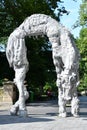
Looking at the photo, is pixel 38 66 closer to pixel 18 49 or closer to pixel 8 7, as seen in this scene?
pixel 8 7

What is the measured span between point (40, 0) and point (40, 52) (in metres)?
7.55

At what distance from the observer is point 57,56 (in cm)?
1794

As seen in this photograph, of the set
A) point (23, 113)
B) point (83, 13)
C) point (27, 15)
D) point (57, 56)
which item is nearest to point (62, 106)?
point (23, 113)

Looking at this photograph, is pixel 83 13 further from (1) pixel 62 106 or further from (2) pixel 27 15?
(1) pixel 62 106

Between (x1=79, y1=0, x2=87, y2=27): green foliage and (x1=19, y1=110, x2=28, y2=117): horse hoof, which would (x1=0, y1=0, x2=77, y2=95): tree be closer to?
(x1=79, y1=0, x2=87, y2=27): green foliage

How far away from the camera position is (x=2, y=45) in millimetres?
38219

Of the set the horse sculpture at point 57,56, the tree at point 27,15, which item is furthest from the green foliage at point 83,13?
the horse sculpture at point 57,56

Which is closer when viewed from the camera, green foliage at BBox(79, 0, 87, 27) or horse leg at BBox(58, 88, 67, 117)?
horse leg at BBox(58, 88, 67, 117)

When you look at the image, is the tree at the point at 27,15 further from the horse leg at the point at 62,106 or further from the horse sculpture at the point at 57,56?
the horse leg at the point at 62,106

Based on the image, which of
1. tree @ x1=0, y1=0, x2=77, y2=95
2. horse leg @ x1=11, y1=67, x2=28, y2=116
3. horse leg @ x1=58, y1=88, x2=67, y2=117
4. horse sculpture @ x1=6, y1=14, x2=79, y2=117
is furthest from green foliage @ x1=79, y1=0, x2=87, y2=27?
horse leg @ x1=58, y1=88, x2=67, y2=117

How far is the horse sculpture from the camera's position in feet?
57.4

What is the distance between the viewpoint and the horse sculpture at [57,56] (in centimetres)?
1748

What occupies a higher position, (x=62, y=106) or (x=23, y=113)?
(x=62, y=106)

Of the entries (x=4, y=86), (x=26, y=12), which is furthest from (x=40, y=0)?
(x=4, y=86)
